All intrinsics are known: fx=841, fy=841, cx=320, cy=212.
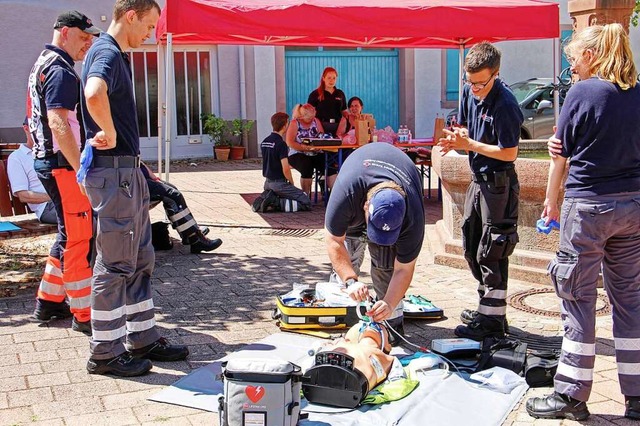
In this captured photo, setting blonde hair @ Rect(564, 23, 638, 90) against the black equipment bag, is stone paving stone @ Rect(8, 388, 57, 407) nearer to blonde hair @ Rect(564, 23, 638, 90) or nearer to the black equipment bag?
the black equipment bag

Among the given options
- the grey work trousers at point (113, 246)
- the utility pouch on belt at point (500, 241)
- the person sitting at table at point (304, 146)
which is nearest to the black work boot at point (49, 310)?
the grey work trousers at point (113, 246)

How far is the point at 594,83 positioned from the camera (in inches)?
164

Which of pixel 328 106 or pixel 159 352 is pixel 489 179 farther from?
pixel 328 106

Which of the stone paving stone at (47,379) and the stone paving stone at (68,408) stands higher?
the stone paving stone at (47,379)

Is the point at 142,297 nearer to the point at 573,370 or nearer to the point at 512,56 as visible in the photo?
the point at 573,370

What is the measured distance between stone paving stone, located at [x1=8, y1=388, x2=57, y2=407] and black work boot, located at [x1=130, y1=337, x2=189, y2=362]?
0.64 meters

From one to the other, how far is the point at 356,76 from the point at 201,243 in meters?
12.1

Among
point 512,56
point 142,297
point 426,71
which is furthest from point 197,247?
point 512,56

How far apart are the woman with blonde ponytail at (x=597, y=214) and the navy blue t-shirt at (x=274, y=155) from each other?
6780 mm

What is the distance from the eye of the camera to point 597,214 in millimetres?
4199

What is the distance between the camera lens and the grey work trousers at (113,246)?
4875 mm

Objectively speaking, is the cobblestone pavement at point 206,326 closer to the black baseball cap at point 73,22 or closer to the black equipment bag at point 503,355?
the black equipment bag at point 503,355

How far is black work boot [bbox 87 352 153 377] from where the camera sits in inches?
195

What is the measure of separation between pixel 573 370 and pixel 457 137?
5.98 feet
